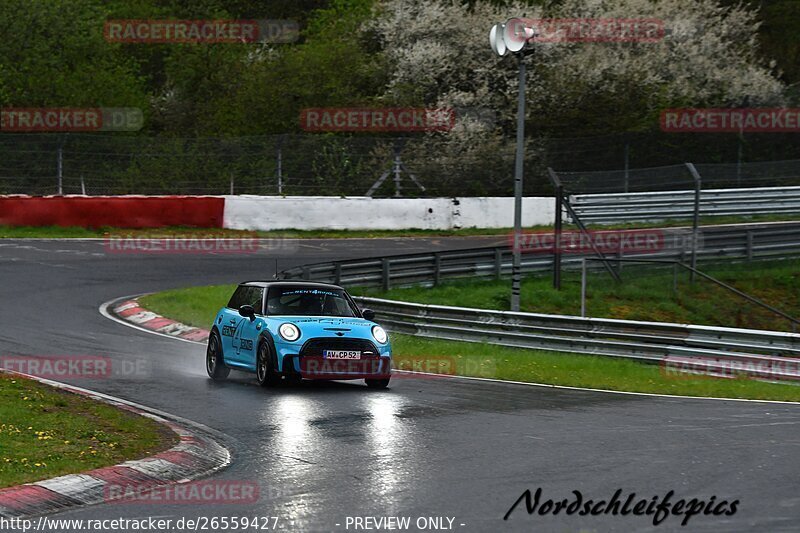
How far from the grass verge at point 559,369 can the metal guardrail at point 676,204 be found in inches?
262

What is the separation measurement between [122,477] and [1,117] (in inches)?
1404

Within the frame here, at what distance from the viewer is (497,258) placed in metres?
27.0

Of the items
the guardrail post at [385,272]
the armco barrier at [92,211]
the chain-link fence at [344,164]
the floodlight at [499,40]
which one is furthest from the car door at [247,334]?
the armco barrier at [92,211]

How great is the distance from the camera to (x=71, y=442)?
396 inches

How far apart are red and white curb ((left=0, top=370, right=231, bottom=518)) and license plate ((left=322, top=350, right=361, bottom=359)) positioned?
11.4 feet

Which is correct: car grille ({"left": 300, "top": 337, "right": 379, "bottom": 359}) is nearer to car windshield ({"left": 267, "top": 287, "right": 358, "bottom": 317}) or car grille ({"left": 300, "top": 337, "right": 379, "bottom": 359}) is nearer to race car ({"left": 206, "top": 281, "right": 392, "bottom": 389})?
race car ({"left": 206, "top": 281, "right": 392, "bottom": 389})

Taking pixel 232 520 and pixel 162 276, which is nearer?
pixel 232 520

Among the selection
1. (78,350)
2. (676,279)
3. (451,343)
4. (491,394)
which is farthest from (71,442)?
(676,279)

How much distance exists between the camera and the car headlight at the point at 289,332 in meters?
14.8

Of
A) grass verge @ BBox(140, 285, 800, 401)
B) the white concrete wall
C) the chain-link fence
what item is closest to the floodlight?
grass verge @ BBox(140, 285, 800, 401)

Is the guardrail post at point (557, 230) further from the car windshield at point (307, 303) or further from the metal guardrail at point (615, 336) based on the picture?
the car windshield at point (307, 303)

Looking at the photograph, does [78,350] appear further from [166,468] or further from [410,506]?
[410,506]

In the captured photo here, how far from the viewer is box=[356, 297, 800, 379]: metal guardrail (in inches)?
674

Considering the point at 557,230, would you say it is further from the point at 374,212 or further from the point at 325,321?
the point at 374,212
